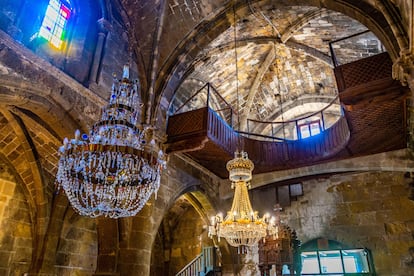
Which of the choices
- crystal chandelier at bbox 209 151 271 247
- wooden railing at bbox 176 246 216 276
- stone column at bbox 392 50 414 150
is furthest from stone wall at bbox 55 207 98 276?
stone column at bbox 392 50 414 150

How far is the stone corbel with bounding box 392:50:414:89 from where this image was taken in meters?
4.88

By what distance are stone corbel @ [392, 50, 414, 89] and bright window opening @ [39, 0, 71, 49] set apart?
21.3 feet

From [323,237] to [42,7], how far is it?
1054cm

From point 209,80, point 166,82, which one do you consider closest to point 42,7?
point 166,82

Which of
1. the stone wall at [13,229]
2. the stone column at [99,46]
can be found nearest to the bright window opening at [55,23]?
the stone column at [99,46]

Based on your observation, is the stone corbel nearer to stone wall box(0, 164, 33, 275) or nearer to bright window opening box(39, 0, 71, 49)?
bright window opening box(39, 0, 71, 49)

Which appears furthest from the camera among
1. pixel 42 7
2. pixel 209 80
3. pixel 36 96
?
pixel 209 80

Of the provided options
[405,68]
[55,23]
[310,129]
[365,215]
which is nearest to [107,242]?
[55,23]

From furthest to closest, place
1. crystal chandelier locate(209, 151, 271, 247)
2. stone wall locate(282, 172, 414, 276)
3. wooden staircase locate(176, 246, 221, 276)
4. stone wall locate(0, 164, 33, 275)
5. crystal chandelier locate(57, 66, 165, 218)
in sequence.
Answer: wooden staircase locate(176, 246, 221, 276) → stone wall locate(282, 172, 414, 276) → stone wall locate(0, 164, 33, 275) → crystal chandelier locate(209, 151, 271, 247) → crystal chandelier locate(57, 66, 165, 218)

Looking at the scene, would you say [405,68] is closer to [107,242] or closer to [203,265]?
[107,242]

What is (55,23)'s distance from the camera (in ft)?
22.9

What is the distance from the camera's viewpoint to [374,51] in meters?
9.62

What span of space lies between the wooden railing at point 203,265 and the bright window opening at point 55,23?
8.81 metres

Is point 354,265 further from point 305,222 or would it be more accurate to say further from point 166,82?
point 166,82
